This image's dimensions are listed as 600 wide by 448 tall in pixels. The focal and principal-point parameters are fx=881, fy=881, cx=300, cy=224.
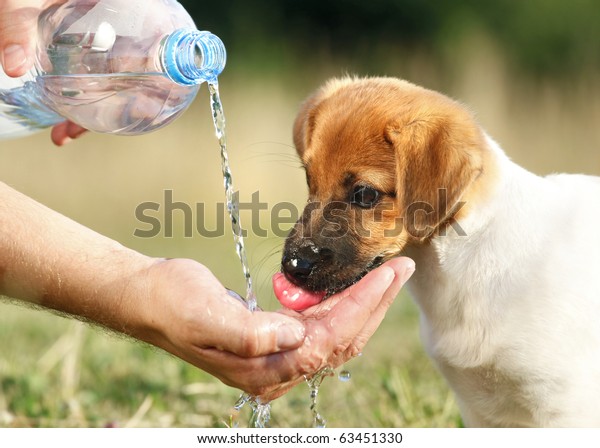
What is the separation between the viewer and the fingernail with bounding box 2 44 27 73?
337cm

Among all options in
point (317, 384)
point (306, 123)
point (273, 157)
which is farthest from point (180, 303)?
point (273, 157)

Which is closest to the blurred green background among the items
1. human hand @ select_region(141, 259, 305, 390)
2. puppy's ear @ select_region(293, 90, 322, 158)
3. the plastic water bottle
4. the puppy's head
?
puppy's ear @ select_region(293, 90, 322, 158)

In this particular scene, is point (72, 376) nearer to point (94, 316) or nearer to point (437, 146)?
point (94, 316)

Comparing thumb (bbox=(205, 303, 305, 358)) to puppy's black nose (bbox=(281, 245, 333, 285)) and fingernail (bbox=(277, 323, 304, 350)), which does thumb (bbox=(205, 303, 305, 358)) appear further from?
puppy's black nose (bbox=(281, 245, 333, 285))

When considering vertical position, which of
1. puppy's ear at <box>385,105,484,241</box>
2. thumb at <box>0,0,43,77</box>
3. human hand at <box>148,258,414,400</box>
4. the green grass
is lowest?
the green grass

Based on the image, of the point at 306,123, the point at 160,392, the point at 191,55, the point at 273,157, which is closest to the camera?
the point at 191,55

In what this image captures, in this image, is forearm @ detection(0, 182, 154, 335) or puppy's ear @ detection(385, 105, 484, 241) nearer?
forearm @ detection(0, 182, 154, 335)

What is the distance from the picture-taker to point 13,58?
338 centimetres

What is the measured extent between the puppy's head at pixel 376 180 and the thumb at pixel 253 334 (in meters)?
0.73

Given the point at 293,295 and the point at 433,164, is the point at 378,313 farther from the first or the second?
the point at 433,164

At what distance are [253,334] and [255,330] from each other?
1 cm

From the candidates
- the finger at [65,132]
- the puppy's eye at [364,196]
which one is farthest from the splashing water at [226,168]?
the finger at [65,132]

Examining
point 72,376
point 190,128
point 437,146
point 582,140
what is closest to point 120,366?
point 72,376

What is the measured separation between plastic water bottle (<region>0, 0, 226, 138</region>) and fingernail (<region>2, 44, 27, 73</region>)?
0.83 feet
